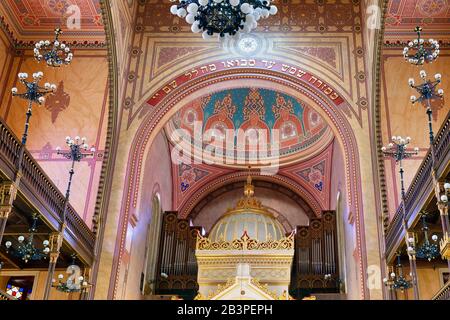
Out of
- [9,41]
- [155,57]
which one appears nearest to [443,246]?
[155,57]

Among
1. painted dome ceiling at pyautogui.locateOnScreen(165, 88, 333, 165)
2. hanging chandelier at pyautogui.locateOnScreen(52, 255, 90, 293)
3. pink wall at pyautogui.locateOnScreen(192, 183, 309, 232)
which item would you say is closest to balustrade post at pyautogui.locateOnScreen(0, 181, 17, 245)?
hanging chandelier at pyautogui.locateOnScreen(52, 255, 90, 293)

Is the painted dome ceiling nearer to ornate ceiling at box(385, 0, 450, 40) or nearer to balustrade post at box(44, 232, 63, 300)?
ornate ceiling at box(385, 0, 450, 40)

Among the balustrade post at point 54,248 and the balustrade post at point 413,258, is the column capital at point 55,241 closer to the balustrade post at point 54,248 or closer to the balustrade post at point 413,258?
the balustrade post at point 54,248

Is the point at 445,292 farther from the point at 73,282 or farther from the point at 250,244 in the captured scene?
the point at 73,282

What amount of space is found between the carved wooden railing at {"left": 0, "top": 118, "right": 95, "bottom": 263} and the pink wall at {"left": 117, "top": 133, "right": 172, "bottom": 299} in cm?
162

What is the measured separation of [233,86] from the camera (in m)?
15.3

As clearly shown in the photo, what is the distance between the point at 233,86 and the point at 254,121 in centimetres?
524

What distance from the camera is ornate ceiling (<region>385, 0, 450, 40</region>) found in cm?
1463

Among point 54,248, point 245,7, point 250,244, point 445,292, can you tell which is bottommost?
point 445,292

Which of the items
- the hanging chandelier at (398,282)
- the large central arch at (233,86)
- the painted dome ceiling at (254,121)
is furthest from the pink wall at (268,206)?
the hanging chandelier at (398,282)

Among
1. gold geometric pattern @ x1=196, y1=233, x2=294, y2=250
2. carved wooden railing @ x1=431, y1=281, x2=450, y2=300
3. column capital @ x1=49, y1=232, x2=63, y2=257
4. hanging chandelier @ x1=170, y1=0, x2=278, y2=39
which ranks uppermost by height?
hanging chandelier @ x1=170, y1=0, x2=278, y2=39

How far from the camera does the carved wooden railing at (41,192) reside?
8.79m

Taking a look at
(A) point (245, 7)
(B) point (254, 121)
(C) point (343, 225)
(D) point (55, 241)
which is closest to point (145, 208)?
(D) point (55, 241)
